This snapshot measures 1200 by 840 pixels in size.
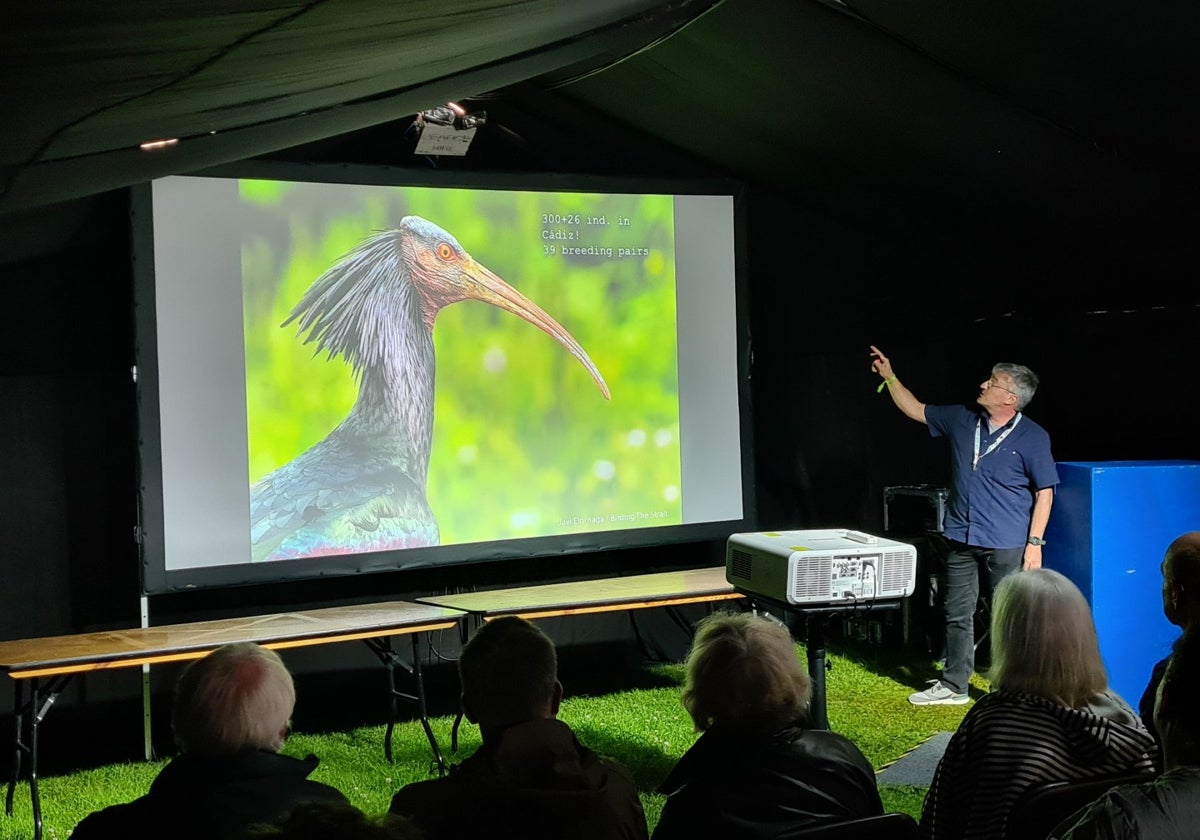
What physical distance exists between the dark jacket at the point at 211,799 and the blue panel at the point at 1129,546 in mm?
4059

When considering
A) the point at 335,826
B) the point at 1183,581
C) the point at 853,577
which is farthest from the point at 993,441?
the point at 335,826

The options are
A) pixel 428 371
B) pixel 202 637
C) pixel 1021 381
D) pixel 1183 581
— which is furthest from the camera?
pixel 428 371

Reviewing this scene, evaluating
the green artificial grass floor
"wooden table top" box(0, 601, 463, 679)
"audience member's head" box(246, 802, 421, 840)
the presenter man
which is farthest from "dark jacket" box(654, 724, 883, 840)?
the presenter man

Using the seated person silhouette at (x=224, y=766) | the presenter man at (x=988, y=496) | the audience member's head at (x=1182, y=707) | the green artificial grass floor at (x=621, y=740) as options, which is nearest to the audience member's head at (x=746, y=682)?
the seated person silhouette at (x=224, y=766)

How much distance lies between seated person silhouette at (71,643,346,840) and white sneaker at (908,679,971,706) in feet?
13.1

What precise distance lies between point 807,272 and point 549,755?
525 cm

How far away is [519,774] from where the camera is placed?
200 centimetres

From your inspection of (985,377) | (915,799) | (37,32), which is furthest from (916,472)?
(37,32)

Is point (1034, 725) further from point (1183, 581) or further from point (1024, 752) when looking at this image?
point (1183, 581)

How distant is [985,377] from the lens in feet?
21.4

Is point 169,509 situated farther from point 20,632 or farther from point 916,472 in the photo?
point 916,472

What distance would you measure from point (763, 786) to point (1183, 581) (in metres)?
1.34

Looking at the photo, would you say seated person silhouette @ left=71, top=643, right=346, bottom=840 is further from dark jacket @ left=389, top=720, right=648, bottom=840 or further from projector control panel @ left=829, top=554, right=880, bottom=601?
projector control panel @ left=829, top=554, right=880, bottom=601

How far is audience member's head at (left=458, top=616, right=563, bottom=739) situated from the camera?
6.95ft
